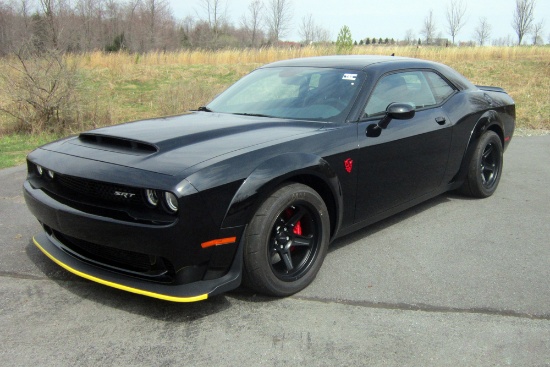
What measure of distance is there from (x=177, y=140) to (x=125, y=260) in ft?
2.65

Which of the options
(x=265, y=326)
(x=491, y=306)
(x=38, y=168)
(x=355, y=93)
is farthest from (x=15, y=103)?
(x=491, y=306)

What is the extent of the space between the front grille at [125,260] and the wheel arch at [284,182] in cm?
43

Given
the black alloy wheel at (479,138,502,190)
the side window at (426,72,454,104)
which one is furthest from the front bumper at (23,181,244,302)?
the black alloy wheel at (479,138,502,190)

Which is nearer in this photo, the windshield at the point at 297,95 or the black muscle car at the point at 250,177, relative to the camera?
the black muscle car at the point at 250,177

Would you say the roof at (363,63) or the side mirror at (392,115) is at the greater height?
the roof at (363,63)

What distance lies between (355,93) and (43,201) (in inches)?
93.6

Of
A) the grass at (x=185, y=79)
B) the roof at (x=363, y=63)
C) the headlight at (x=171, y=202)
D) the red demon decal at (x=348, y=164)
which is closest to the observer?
the headlight at (x=171, y=202)

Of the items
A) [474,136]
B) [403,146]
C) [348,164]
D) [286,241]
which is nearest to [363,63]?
[403,146]

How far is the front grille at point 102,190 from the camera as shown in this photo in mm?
2830

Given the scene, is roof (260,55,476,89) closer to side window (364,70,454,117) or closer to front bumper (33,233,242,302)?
side window (364,70,454,117)

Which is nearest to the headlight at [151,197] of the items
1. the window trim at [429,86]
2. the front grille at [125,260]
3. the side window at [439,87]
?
the front grille at [125,260]

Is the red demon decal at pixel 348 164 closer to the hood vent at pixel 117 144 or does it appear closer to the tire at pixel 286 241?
the tire at pixel 286 241

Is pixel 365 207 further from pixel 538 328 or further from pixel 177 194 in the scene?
pixel 177 194

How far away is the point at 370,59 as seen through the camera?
462 centimetres
